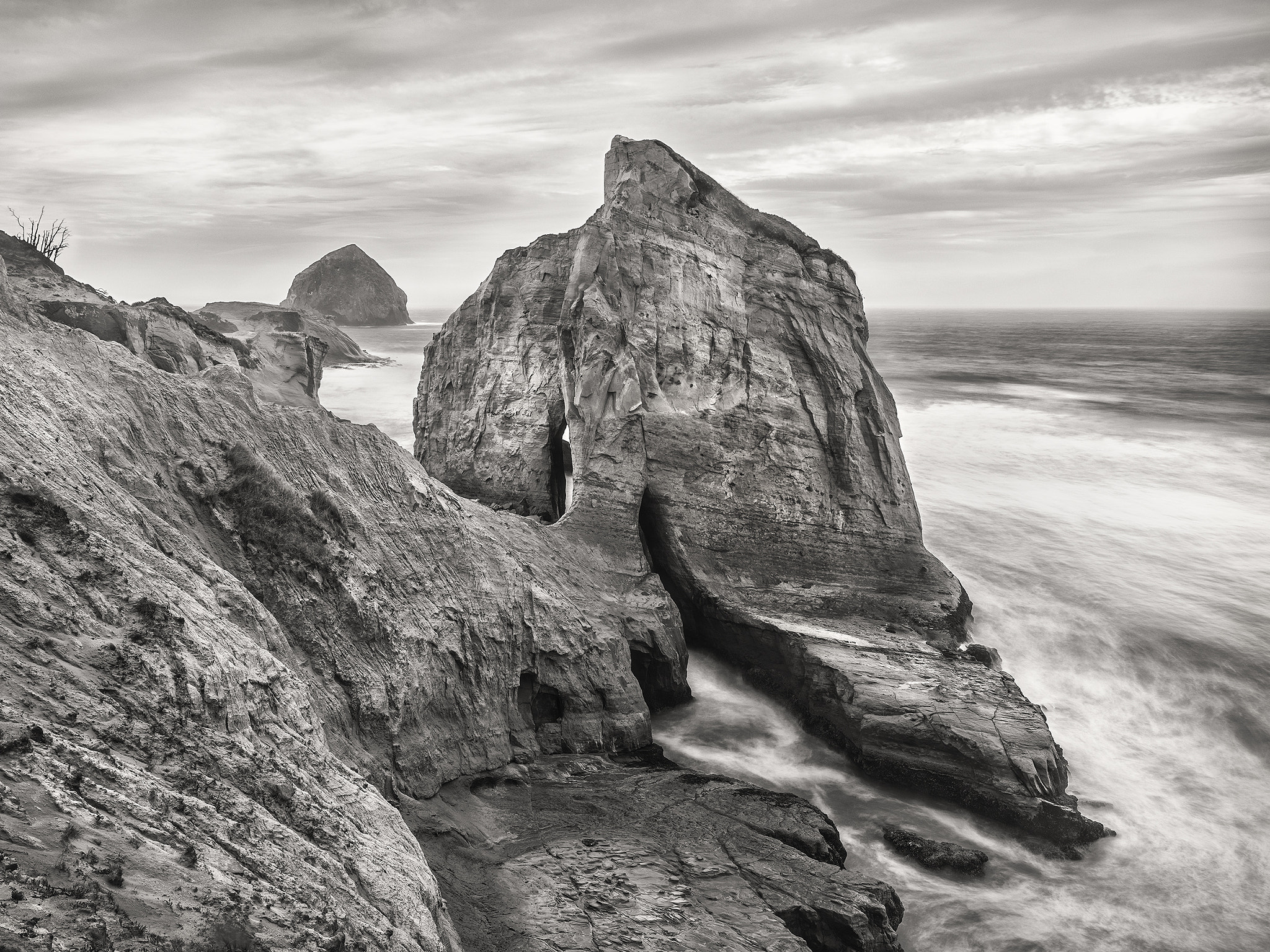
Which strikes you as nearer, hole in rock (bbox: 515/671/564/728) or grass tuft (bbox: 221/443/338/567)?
grass tuft (bbox: 221/443/338/567)

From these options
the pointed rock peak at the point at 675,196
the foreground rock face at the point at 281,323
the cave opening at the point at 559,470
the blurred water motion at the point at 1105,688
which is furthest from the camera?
the foreground rock face at the point at 281,323

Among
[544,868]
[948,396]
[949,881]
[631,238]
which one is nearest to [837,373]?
[631,238]

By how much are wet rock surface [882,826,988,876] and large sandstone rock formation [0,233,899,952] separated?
7.61ft

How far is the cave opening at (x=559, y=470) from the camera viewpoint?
81.0ft

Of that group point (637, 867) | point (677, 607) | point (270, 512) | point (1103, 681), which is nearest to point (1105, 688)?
point (1103, 681)

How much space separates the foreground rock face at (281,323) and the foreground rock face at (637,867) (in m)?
50.6

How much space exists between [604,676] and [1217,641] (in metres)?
16.3

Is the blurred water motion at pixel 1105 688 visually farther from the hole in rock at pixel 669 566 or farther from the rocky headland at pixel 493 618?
the rocky headland at pixel 493 618

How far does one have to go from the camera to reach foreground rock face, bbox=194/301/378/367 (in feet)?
203

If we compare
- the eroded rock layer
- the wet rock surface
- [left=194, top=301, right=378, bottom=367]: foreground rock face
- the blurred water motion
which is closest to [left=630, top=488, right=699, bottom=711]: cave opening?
the blurred water motion

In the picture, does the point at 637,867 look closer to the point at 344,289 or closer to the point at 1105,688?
the point at 1105,688

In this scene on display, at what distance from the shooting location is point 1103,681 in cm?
2122

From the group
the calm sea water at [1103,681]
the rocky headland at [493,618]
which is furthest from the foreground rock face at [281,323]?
the rocky headland at [493,618]

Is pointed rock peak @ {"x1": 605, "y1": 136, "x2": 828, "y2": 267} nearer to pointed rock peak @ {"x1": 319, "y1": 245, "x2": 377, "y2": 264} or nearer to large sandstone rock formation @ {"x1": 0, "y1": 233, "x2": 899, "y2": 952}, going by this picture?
large sandstone rock formation @ {"x1": 0, "y1": 233, "x2": 899, "y2": 952}
